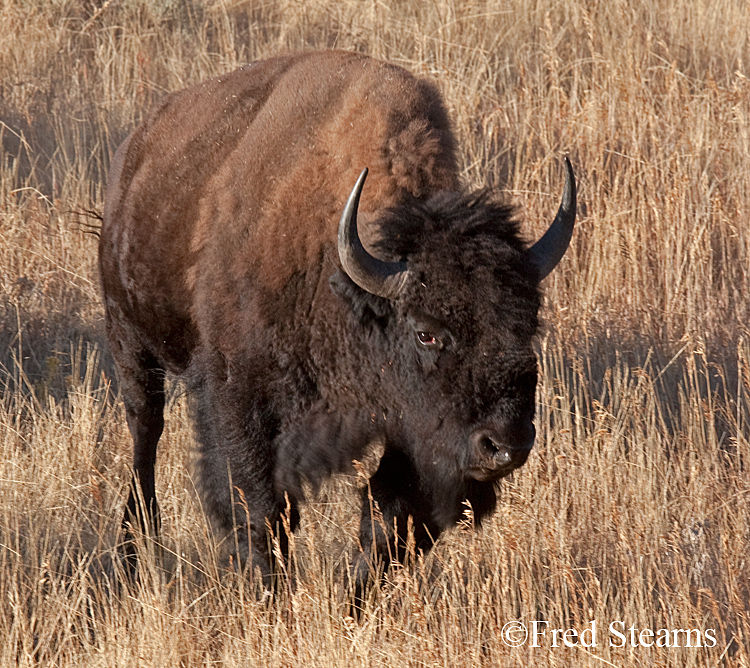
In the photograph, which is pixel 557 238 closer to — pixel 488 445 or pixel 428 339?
pixel 428 339

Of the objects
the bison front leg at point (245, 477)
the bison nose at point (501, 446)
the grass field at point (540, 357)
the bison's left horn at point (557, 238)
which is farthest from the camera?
the bison front leg at point (245, 477)

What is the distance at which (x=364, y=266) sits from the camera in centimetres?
321

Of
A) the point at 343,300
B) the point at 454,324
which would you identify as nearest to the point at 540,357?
the point at 343,300

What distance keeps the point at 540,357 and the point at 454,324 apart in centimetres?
243

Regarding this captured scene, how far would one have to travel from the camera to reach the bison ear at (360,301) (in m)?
3.36

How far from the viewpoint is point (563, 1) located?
8.66 metres

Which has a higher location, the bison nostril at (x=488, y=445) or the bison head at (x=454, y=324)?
the bison head at (x=454, y=324)

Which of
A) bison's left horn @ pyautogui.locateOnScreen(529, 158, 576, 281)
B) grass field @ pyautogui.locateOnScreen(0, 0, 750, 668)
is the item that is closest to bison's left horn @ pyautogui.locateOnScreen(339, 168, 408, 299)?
bison's left horn @ pyautogui.locateOnScreen(529, 158, 576, 281)

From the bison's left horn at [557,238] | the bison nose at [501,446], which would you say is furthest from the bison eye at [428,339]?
the bison's left horn at [557,238]

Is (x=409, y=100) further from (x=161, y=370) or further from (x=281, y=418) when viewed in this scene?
(x=161, y=370)

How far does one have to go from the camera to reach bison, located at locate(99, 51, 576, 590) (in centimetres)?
315

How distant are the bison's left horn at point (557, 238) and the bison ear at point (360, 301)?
1.74 ft

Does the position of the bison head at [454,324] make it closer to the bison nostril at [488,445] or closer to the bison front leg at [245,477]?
the bison nostril at [488,445]

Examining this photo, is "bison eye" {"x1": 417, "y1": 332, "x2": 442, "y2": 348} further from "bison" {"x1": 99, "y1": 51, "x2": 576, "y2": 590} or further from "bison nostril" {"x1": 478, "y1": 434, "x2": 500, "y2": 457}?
"bison nostril" {"x1": 478, "y1": 434, "x2": 500, "y2": 457}
